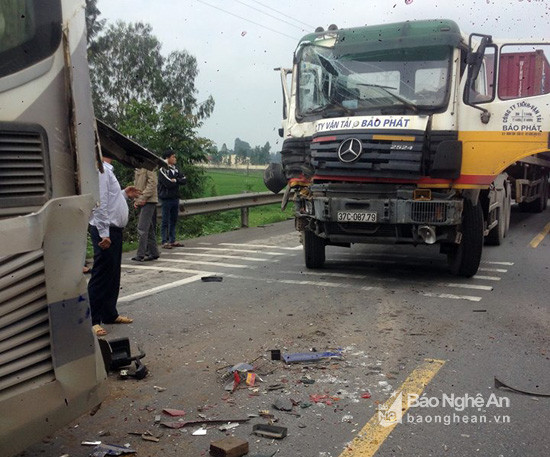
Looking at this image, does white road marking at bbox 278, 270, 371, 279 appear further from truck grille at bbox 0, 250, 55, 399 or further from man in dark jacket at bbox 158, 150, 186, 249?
truck grille at bbox 0, 250, 55, 399

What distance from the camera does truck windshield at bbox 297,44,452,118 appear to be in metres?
8.07

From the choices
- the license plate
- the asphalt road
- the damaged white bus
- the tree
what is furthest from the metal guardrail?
the tree

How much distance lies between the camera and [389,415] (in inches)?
159

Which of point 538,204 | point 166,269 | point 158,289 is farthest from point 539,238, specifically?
point 158,289

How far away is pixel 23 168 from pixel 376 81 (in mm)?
6220

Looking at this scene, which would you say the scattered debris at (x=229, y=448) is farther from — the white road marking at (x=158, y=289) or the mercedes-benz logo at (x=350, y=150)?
the mercedes-benz logo at (x=350, y=150)

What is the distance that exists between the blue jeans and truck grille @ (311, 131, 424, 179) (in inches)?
183

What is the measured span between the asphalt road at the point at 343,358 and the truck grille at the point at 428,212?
2.82 ft

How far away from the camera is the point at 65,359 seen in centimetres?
292

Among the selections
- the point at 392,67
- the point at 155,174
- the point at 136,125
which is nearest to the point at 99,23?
the point at 136,125

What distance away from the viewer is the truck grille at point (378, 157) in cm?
775

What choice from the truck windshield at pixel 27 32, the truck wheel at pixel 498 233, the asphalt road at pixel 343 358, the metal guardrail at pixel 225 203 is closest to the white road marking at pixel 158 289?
the asphalt road at pixel 343 358

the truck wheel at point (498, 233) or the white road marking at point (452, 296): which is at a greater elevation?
the truck wheel at point (498, 233)

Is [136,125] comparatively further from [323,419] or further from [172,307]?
[323,419]
